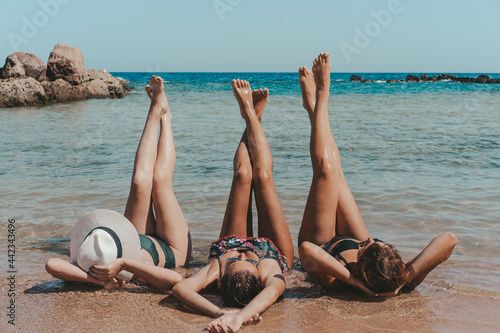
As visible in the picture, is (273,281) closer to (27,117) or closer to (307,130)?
(307,130)

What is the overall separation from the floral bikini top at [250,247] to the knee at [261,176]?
0.49m

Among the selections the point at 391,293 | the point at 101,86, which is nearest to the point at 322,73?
the point at 391,293

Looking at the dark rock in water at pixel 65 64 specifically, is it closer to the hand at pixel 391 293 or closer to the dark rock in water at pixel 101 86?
the dark rock in water at pixel 101 86

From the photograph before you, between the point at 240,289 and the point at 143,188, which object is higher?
the point at 143,188

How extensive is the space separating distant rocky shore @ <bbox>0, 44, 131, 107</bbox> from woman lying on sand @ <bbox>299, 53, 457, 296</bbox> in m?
21.2

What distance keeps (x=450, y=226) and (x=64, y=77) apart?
25.7 metres

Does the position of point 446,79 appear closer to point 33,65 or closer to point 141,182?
point 33,65

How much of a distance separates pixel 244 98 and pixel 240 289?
1.96m

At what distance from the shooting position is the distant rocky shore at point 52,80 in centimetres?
2230

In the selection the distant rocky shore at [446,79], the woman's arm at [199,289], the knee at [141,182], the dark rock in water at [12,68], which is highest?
the distant rocky shore at [446,79]

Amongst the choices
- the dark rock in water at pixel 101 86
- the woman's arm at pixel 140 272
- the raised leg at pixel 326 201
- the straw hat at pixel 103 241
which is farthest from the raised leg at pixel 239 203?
the dark rock in water at pixel 101 86

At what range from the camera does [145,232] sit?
4062 mm

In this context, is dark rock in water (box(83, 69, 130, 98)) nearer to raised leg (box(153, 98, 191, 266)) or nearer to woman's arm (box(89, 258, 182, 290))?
raised leg (box(153, 98, 191, 266))

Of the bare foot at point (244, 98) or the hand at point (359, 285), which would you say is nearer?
the hand at point (359, 285)
